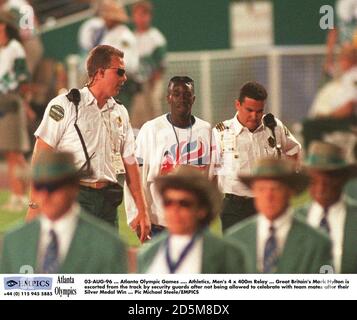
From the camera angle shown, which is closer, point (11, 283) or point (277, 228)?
point (277, 228)

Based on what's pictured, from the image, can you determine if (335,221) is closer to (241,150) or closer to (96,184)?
(241,150)

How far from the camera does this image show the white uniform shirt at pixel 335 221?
221 inches

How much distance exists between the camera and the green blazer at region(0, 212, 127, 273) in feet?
18.4

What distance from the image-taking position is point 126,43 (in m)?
5.61

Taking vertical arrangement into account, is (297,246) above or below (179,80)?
below

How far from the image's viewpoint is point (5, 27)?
5.66 m

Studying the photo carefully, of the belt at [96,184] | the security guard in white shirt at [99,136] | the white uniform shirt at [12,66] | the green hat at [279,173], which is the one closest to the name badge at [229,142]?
the green hat at [279,173]

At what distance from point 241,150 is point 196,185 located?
0.23m

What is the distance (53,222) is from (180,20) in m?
0.95

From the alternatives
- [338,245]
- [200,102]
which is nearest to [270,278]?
[338,245]

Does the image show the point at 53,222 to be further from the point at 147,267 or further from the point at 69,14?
the point at 69,14

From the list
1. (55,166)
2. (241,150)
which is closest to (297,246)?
(241,150)

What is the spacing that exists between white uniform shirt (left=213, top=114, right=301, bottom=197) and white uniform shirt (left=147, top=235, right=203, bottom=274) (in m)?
0.25

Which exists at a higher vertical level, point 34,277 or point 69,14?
point 69,14
